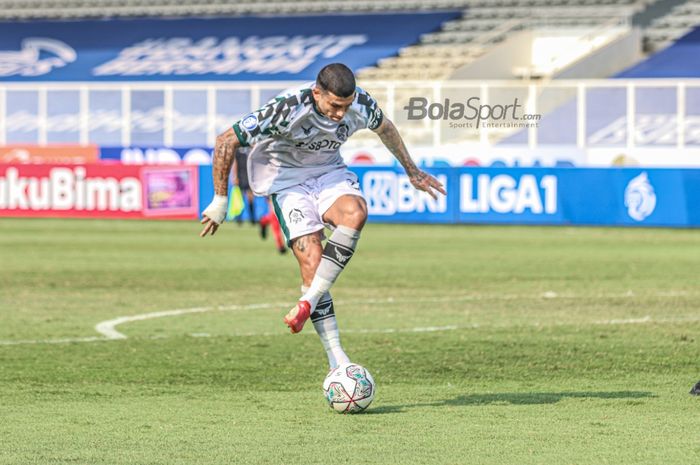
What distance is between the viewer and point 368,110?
779 centimetres

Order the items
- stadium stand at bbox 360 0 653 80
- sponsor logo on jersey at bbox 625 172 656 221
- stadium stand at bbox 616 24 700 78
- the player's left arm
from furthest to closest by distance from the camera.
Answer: stadium stand at bbox 360 0 653 80, stadium stand at bbox 616 24 700 78, sponsor logo on jersey at bbox 625 172 656 221, the player's left arm

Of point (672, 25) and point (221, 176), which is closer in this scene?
point (221, 176)

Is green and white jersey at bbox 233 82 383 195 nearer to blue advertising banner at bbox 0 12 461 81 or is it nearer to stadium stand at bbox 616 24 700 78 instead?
stadium stand at bbox 616 24 700 78

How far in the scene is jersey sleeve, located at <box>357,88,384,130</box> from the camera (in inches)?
305

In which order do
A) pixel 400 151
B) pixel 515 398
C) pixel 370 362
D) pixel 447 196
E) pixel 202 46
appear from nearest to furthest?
pixel 515 398, pixel 400 151, pixel 370 362, pixel 447 196, pixel 202 46

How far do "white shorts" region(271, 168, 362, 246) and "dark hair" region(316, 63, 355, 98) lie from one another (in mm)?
740

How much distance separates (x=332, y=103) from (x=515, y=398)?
197cm

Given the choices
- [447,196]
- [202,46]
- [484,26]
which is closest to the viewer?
[447,196]

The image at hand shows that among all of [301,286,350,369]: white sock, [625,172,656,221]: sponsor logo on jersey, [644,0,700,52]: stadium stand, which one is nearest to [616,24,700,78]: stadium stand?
[644,0,700,52]: stadium stand

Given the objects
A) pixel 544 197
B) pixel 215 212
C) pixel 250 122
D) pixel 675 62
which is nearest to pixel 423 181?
pixel 250 122

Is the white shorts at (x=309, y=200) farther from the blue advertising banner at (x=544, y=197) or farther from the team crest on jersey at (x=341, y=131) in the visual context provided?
the blue advertising banner at (x=544, y=197)

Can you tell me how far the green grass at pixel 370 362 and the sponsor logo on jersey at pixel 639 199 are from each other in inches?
216

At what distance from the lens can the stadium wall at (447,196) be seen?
80.9 feet

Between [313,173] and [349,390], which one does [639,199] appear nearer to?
[313,173]
